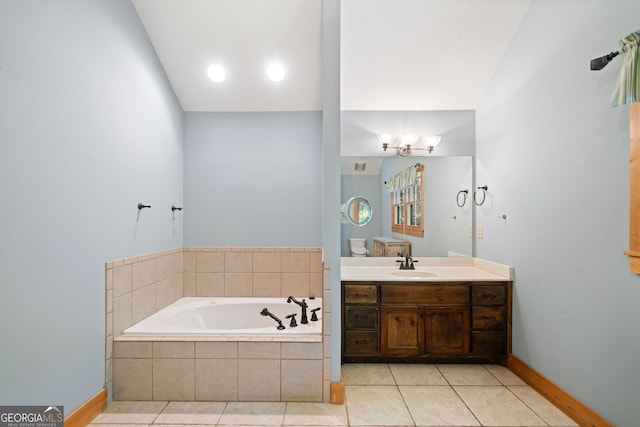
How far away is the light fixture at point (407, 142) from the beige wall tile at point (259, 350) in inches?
84.0

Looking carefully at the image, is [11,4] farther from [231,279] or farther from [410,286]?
[410,286]

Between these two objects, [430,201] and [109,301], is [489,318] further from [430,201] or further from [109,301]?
[109,301]

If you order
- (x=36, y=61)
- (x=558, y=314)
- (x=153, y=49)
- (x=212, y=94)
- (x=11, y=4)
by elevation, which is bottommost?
(x=558, y=314)

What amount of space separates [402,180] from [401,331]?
1467 millimetres

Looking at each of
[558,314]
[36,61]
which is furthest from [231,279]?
[558,314]

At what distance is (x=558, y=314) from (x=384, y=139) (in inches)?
79.1

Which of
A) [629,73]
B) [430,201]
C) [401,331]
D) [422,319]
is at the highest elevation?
[629,73]

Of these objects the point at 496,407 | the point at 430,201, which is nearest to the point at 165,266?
the point at 430,201

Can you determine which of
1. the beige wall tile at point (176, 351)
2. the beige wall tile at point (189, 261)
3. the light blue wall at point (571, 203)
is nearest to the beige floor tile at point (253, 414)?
the beige wall tile at point (176, 351)

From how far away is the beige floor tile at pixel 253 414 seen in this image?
1966mm

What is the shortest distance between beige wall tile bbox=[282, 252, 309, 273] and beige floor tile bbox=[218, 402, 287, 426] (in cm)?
130

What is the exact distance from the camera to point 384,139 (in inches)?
128

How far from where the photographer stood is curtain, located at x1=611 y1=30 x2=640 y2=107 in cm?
153

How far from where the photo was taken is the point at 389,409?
2.13 m
